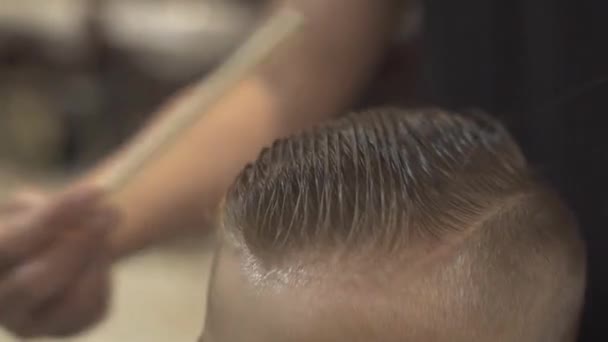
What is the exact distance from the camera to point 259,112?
67 centimetres

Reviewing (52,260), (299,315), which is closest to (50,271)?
(52,260)

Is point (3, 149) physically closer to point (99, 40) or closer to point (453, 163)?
point (99, 40)

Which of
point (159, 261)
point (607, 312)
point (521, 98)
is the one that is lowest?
point (159, 261)

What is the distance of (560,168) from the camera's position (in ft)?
1.71

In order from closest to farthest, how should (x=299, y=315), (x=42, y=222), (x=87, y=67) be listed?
(x=299, y=315) → (x=42, y=222) → (x=87, y=67)

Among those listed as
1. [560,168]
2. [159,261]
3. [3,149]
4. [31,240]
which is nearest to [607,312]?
[560,168]

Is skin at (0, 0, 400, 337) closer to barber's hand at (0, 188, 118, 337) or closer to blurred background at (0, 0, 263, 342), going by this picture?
barber's hand at (0, 188, 118, 337)

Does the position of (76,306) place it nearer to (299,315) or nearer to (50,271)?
(50,271)

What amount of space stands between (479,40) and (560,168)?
0.37ft

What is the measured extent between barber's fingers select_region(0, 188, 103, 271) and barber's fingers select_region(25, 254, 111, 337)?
0.12ft

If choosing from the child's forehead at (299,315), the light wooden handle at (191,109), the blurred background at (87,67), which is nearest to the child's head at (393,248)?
the child's forehead at (299,315)

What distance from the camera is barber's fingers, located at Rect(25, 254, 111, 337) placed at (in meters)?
0.59

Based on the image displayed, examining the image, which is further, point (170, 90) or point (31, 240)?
point (170, 90)

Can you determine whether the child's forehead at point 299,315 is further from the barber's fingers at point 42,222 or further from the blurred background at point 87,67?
the blurred background at point 87,67
